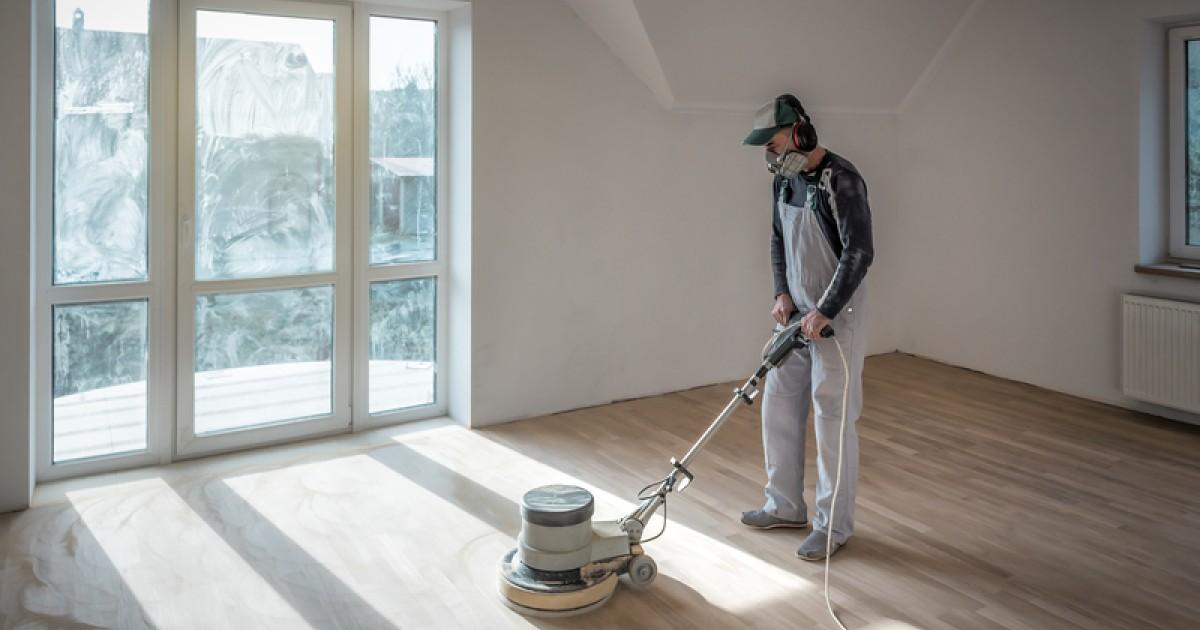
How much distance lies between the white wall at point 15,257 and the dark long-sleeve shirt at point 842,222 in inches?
111

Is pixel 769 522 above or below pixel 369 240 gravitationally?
below

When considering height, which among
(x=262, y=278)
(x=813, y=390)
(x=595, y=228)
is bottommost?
(x=813, y=390)

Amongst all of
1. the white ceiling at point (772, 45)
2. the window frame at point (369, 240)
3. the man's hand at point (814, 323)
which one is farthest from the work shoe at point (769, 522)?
the white ceiling at point (772, 45)

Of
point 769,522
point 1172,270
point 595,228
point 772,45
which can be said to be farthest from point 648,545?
point 1172,270

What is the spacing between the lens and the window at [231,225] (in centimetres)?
387

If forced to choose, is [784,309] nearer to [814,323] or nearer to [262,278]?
[814,323]

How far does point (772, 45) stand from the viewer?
5.07 meters

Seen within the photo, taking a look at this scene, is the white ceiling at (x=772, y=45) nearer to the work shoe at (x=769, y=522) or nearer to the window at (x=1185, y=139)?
the window at (x=1185, y=139)

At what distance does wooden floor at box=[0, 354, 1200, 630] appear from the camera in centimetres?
286

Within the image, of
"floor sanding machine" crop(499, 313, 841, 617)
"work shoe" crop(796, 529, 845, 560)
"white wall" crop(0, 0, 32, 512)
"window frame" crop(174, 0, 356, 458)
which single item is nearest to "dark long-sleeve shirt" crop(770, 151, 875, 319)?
"floor sanding machine" crop(499, 313, 841, 617)

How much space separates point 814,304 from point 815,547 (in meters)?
0.82

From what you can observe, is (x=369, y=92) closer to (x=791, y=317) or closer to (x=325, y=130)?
(x=325, y=130)

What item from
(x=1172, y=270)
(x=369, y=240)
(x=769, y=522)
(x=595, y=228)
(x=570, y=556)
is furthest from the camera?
(x=595, y=228)

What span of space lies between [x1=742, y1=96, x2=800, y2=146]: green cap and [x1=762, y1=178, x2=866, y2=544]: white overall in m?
0.23
